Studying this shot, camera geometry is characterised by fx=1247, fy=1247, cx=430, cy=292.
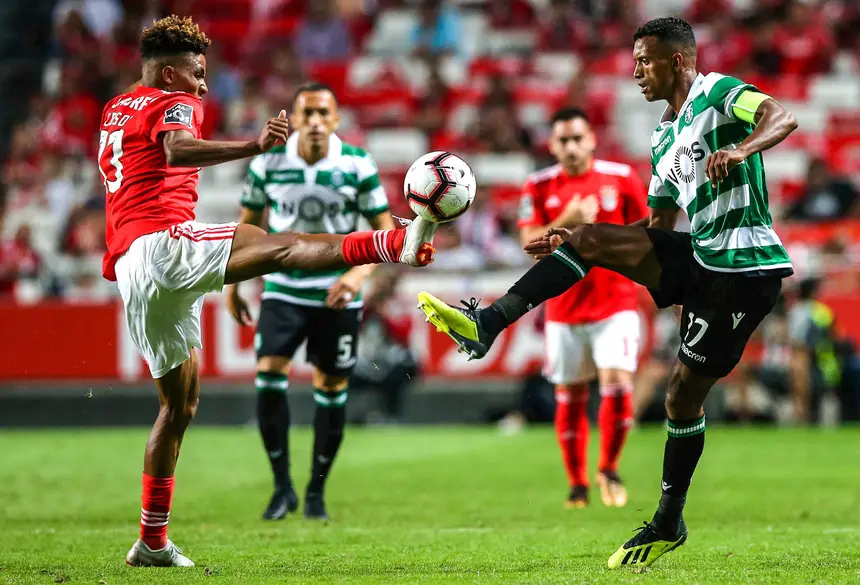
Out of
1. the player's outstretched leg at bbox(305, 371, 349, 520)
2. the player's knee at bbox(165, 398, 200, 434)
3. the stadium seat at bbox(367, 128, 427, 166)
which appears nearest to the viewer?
the player's knee at bbox(165, 398, 200, 434)

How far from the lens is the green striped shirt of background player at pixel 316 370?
28.0 feet

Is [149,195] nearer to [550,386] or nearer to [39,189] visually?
[550,386]

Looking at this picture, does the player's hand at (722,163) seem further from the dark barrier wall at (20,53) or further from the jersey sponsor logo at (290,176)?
the dark barrier wall at (20,53)

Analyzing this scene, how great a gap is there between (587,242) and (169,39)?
7.57ft

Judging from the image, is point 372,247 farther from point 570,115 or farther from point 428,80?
point 428,80

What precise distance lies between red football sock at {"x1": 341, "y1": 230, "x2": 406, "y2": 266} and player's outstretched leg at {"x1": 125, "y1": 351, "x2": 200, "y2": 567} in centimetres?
108

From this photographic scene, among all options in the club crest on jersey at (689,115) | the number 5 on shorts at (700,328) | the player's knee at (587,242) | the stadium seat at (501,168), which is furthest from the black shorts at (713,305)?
the stadium seat at (501,168)

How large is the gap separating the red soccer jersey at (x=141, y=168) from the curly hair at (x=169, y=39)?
198mm

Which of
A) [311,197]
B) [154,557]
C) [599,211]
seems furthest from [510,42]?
[154,557]

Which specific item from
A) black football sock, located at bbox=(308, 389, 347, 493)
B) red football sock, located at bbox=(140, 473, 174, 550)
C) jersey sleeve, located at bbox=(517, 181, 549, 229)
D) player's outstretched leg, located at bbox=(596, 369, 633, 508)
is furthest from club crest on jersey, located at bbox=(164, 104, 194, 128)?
player's outstretched leg, located at bbox=(596, 369, 633, 508)

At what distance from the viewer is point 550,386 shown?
16.6 metres

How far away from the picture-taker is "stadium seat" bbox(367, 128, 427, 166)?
1983 centimetres

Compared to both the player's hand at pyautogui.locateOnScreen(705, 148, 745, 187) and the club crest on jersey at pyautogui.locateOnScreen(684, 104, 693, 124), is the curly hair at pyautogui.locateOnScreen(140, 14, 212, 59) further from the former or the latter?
the player's hand at pyautogui.locateOnScreen(705, 148, 745, 187)

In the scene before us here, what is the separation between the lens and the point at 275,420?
8.65m
